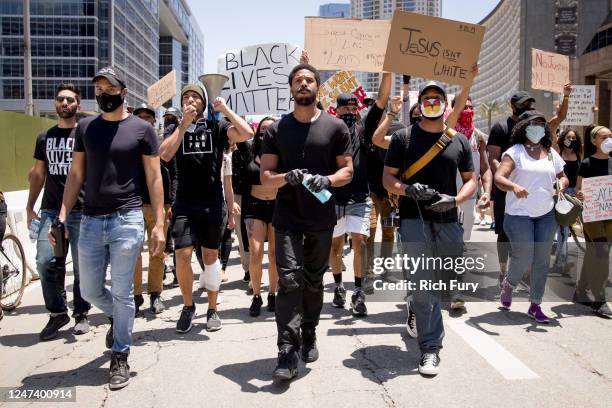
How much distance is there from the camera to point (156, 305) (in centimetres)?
615

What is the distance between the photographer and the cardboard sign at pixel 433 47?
5.49m

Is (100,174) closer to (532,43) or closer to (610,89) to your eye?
(610,89)

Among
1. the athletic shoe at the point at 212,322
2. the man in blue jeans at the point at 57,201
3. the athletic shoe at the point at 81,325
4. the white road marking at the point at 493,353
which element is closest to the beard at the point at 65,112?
the man in blue jeans at the point at 57,201

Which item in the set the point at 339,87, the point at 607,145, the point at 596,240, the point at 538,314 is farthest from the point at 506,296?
the point at 339,87

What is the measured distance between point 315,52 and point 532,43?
8371cm

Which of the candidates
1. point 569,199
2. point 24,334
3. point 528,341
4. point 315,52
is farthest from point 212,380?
point 315,52

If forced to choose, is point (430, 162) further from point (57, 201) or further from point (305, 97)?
point (57, 201)

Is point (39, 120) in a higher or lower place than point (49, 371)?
higher

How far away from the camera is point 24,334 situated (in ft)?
17.6

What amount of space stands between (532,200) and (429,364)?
2.39 meters

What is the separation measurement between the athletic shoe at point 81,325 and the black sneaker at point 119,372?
1.43 m

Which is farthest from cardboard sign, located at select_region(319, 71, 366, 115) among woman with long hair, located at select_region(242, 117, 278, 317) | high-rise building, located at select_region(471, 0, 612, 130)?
high-rise building, located at select_region(471, 0, 612, 130)

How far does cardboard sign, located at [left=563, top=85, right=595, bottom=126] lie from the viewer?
1187 cm

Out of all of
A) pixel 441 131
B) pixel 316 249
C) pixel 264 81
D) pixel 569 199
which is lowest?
pixel 316 249
